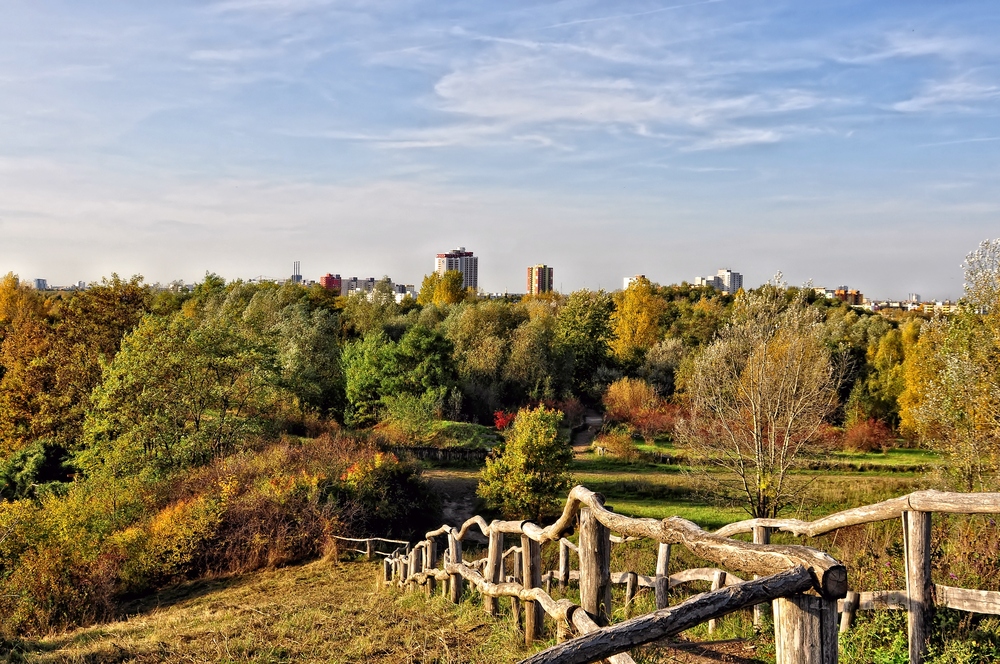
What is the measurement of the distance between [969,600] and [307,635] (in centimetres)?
713

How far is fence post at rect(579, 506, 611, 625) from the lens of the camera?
4.47m

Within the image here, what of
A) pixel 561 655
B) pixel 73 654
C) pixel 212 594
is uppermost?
pixel 561 655

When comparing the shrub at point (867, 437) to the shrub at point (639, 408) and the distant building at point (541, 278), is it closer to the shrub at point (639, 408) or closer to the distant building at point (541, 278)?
the shrub at point (639, 408)

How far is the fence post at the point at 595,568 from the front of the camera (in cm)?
447

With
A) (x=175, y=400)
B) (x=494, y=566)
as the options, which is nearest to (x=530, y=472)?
(x=175, y=400)

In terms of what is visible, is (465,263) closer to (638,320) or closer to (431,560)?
(638,320)

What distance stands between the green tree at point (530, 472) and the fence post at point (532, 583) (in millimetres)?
15675

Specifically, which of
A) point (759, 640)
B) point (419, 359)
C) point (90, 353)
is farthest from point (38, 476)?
point (759, 640)

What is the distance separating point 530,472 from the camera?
22.2 meters

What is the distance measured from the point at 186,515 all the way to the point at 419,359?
20470 mm

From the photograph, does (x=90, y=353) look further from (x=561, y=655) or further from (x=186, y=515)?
(x=561, y=655)

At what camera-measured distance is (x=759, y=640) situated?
5949mm

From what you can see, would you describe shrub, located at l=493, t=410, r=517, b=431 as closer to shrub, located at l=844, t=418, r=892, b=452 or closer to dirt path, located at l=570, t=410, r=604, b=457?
dirt path, located at l=570, t=410, r=604, b=457

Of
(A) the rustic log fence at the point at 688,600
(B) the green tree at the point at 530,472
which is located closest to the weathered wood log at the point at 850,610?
(A) the rustic log fence at the point at 688,600
